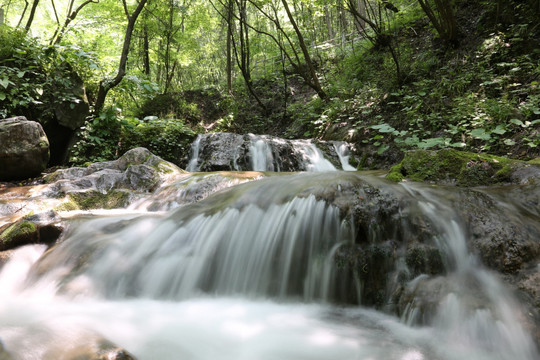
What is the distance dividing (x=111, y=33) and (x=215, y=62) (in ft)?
26.4

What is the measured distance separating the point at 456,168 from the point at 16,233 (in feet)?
15.8

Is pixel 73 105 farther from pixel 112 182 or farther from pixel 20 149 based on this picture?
pixel 112 182

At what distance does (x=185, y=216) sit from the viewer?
352cm

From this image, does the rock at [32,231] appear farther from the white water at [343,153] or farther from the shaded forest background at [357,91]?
the white water at [343,153]

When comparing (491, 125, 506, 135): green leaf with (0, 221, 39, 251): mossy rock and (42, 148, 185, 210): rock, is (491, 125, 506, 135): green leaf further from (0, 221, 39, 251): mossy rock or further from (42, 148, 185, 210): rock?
(0, 221, 39, 251): mossy rock

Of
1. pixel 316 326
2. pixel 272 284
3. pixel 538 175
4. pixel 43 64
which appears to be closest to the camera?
pixel 316 326

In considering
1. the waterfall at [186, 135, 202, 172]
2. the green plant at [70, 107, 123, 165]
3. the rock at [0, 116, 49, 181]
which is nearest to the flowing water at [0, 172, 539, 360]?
the rock at [0, 116, 49, 181]

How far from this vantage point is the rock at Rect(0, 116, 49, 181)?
17.3 ft

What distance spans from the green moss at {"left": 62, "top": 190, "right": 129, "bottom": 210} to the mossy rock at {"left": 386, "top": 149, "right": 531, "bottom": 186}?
391cm

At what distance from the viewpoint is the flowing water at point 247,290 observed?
1767 mm

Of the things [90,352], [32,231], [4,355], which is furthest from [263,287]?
[32,231]

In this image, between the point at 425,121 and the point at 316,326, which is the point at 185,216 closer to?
the point at 316,326

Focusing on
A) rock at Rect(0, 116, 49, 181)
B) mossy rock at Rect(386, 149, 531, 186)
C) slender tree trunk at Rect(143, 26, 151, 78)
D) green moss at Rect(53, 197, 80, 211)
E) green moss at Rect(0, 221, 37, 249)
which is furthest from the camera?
slender tree trunk at Rect(143, 26, 151, 78)

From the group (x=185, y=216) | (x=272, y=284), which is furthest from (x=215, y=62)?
(x=272, y=284)
